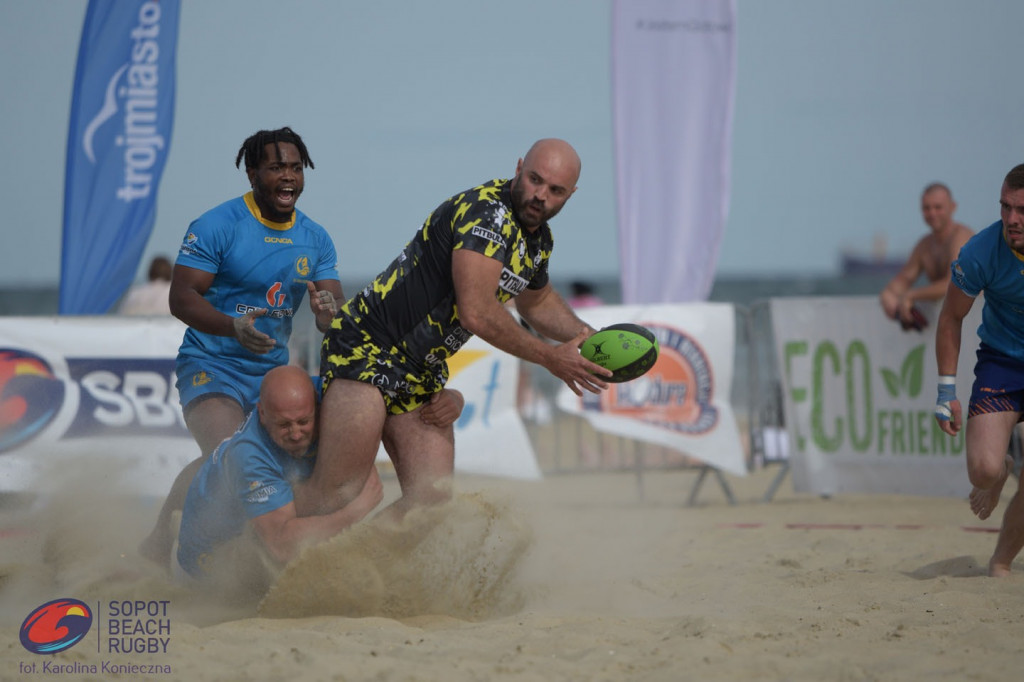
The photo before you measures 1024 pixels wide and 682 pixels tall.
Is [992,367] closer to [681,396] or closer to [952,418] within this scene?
[952,418]

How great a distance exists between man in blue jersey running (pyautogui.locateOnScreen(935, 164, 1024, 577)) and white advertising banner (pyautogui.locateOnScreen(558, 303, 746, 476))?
3.56m

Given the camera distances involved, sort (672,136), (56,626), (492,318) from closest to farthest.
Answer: (56,626), (492,318), (672,136)

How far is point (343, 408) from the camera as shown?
4.44 m

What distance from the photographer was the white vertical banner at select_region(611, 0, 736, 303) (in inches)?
384

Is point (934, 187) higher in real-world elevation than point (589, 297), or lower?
higher

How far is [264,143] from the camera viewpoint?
502cm

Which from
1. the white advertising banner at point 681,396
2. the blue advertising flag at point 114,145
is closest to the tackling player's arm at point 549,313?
the white advertising banner at point 681,396

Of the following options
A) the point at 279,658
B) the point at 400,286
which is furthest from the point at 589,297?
the point at 279,658

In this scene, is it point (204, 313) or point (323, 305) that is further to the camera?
point (323, 305)

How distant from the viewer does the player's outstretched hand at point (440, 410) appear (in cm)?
469

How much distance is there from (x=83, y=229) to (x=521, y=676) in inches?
268

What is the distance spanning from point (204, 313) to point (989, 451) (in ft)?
12.0

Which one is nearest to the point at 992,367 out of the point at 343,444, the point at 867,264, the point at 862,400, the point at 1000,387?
the point at 1000,387

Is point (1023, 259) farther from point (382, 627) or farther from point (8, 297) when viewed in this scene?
point (8, 297)
